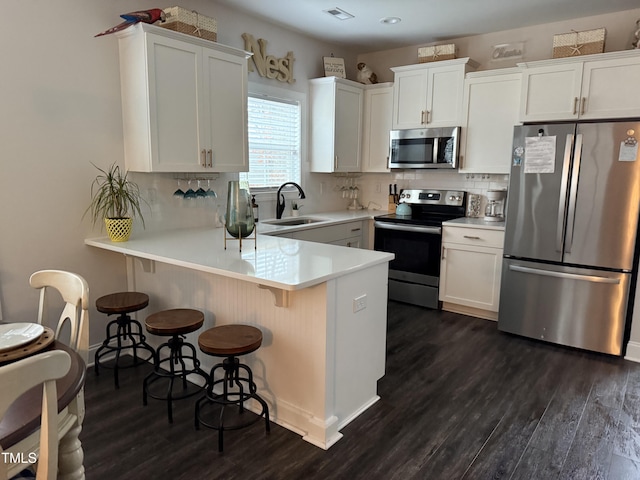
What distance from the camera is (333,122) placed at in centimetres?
448

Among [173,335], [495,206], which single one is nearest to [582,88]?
[495,206]

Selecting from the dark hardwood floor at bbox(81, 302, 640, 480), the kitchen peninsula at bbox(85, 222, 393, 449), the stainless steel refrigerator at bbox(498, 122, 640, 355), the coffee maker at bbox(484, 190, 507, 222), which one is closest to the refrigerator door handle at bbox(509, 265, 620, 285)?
the stainless steel refrigerator at bbox(498, 122, 640, 355)

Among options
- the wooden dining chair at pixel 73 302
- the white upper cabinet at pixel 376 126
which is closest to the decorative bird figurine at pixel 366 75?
the white upper cabinet at pixel 376 126

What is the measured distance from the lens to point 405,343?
3.49 meters

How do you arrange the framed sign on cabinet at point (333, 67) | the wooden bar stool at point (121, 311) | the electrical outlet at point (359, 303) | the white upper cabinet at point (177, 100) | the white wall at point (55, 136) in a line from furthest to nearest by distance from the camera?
1. the framed sign on cabinet at point (333, 67)
2. the white upper cabinet at point (177, 100)
3. the wooden bar stool at point (121, 311)
4. the white wall at point (55, 136)
5. the electrical outlet at point (359, 303)

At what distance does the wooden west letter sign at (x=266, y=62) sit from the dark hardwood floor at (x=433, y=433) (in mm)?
2734

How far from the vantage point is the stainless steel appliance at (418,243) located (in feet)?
14.0

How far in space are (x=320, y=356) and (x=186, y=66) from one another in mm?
2166

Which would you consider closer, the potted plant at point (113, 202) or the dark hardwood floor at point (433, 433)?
the dark hardwood floor at point (433, 433)

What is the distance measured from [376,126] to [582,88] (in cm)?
202

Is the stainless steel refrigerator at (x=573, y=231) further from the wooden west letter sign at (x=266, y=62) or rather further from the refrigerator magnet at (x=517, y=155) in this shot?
the wooden west letter sign at (x=266, y=62)

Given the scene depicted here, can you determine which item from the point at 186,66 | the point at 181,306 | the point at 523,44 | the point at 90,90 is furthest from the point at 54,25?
the point at 523,44

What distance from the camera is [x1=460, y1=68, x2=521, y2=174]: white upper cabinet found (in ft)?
12.9

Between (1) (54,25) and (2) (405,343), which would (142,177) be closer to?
(1) (54,25)
